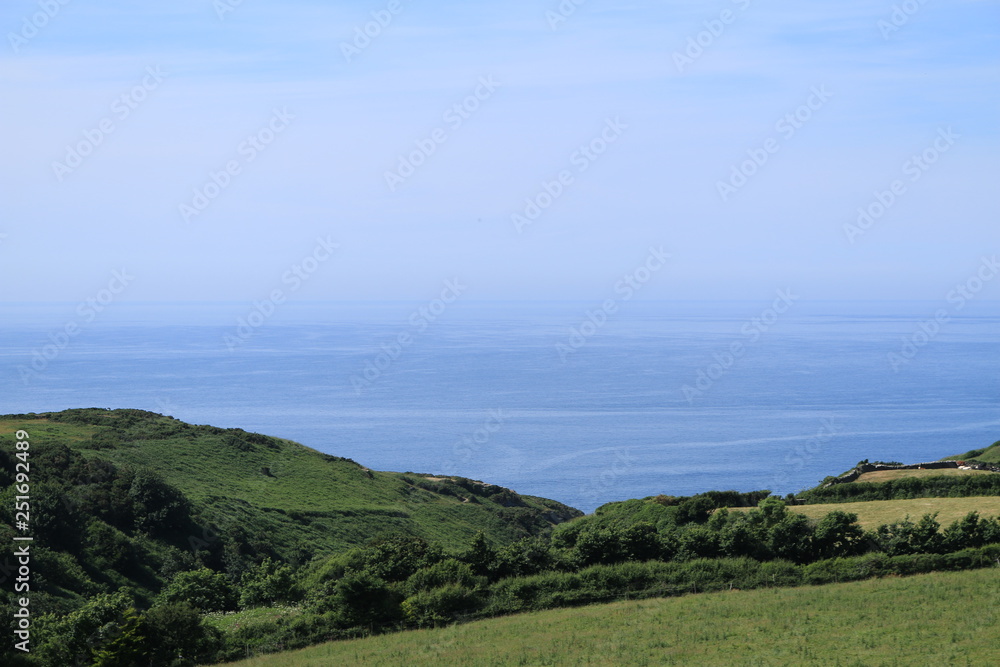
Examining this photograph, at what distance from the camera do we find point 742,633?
2503 centimetres

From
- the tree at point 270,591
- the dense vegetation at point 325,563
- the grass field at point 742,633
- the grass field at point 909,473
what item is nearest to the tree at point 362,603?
the dense vegetation at point 325,563

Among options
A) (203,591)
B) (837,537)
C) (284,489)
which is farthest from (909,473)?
(284,489)

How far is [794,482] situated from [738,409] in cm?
5140

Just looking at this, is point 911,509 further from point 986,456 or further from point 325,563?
point 325,563

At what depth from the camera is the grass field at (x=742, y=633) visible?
883 inches

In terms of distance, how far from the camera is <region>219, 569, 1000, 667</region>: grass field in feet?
73.6

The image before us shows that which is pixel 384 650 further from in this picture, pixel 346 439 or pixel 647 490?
pixel 346 439

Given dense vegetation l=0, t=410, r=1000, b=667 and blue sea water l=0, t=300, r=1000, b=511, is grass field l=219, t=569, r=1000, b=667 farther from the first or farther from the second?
blue sea water l=0, t=300, r=1000, b=511

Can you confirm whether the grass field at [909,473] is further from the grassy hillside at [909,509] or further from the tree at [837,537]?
the tree at [837,537]

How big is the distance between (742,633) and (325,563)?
2128 centimetres

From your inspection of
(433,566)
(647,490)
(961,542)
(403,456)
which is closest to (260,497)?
(433,566)

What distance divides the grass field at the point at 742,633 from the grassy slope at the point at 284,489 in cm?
2806

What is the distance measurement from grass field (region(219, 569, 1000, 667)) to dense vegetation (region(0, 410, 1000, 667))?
4.24 ft

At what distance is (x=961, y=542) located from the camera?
105 feet
